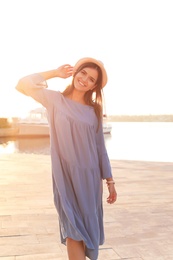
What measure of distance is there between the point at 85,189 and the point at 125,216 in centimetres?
217

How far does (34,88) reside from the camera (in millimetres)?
1904

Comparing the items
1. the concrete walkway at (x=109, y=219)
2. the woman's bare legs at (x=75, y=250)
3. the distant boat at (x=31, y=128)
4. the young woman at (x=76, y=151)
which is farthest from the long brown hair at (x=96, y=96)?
the distant boat at (x=31, y=128)

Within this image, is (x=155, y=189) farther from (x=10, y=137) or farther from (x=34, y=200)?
(x=10, y=137)

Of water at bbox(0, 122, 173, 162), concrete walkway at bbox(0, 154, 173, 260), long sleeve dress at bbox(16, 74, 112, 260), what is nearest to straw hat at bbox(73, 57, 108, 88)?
long sleeve dress at bbox(16, 74, 112, 260)

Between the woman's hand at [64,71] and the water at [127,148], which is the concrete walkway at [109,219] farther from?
the water at [127,148]

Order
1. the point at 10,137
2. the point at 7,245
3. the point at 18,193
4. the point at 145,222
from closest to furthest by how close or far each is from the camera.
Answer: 1. the point at 7,245
2. the point at 145,222
3. the point at 18,193
4. the point at 10,137

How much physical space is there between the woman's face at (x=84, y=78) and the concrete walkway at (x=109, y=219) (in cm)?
143

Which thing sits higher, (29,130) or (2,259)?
(2,259)

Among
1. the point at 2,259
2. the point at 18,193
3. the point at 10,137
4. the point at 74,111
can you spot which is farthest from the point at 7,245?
the point at 10,137

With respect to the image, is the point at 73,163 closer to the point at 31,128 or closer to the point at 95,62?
the point at 95,62

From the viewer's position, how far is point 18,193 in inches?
200

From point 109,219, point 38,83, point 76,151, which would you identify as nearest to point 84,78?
point 38,83

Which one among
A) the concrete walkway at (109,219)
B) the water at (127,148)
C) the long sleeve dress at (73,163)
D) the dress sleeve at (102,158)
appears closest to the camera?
the long sleeve dress at (73,163)

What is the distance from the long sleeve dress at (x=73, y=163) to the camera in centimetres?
186
